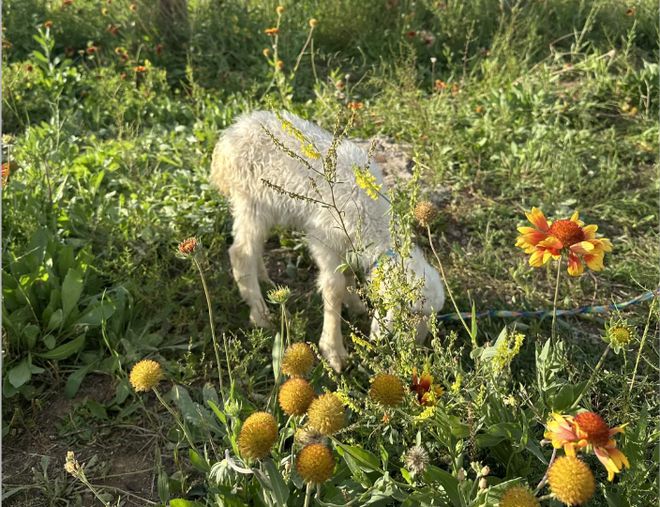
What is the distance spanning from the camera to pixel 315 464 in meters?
1.61

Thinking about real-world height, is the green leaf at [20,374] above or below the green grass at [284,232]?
below

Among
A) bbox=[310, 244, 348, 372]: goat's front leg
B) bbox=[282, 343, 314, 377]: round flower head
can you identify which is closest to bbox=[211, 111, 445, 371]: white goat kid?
bbox=[310, 244, 348, 372]: goat's front leg

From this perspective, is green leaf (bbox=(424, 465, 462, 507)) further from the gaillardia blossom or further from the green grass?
the gaillardia blossom

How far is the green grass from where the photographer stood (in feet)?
7.73

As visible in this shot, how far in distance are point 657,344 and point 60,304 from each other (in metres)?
2.85

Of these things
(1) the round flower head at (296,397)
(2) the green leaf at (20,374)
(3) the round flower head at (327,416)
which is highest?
(3) the round flower head at (327,416)

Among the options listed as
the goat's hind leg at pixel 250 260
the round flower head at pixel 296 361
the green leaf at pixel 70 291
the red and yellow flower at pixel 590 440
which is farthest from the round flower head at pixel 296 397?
the green leaf at pixel 70 291

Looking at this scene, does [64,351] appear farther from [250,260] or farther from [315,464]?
[315,464]

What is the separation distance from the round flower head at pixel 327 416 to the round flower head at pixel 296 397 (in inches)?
2.5

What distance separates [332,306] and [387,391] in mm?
1270

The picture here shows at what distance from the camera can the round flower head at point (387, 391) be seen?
184 centimetres

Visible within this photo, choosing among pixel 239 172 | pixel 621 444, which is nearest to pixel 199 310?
pixel 239 172

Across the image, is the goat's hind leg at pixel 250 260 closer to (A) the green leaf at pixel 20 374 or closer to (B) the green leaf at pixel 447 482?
(A) the green leaf at pixel 20 374

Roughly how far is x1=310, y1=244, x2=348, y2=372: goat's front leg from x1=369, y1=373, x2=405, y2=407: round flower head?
1.24 meters
